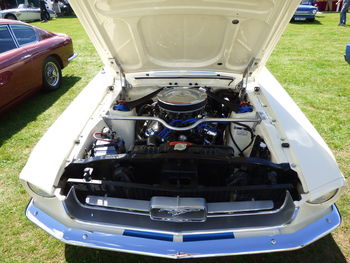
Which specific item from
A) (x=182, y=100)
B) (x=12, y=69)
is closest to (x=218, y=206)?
(x=182, y=100)

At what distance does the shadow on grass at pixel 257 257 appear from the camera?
5.73 ft

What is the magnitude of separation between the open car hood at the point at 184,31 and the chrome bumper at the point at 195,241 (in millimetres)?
1286

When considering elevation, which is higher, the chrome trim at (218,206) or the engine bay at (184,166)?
the engine bay at (184,166)

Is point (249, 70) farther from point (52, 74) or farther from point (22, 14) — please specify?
point (22, 14)

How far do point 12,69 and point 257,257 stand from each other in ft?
11.8

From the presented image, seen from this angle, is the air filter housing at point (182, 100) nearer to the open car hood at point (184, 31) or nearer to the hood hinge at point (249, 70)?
the open car hood at point (184, 31)

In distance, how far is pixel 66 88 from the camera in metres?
4.74

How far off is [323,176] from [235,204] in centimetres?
50

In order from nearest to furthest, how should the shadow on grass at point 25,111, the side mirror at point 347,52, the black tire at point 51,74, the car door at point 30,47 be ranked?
the shadow on grass at point 25,111 → the car door at point 30,47 → the black tire at point 51,74 → the side mirror at point 347,52

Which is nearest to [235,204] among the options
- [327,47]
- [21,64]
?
[21,64]

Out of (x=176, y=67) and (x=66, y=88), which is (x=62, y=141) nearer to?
(x=176, y=67)

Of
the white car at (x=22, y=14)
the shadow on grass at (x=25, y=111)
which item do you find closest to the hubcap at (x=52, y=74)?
the shadow on grass at (x=25, y=111)

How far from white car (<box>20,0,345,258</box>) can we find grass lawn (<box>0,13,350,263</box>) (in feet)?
→ 1.55

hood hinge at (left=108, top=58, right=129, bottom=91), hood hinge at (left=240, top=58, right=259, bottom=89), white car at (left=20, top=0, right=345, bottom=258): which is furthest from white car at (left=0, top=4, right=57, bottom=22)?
hood hinge at (left=240, top=58, right=259, bottom=89)
